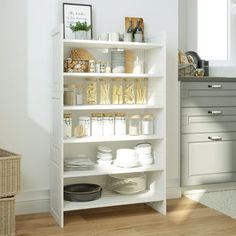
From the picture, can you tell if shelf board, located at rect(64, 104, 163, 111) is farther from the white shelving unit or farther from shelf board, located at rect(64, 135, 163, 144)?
shelf board, located at rect(64, 135, 163, 144)

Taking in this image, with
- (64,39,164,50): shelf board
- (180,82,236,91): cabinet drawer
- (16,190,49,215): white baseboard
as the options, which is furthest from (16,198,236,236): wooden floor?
(64,39,164,50): shelf board

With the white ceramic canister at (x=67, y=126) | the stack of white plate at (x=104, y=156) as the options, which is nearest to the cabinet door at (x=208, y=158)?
the stack of white plate at (x=104, y=156)

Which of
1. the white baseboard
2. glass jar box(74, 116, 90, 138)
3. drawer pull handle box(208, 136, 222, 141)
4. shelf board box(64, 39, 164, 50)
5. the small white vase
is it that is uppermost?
the small white vase

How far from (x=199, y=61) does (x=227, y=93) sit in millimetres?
515

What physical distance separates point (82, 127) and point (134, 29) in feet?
2.92

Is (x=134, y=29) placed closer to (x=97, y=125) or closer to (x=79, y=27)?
(x=79, y=27)

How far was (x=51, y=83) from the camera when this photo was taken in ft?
10.8

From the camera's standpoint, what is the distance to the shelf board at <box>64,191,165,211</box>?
3104 millimetres

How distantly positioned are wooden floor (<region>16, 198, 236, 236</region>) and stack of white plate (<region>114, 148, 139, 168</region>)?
386 millimetres

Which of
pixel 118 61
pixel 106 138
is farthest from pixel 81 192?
pixel 118 61

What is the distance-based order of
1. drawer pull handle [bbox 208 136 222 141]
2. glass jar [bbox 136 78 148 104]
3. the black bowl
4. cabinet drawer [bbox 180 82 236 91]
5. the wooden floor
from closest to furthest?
the wooden floor → the black bowl → glass jar [bbox 136 78 148 104] → cabinet drawer [bbox 180 82 236 91] → drawer pull handle [bbox 208 136 222 141]

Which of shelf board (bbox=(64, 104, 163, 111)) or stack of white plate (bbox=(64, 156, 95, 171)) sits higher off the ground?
shelf board (bbox=(64, 104, 163, 111))

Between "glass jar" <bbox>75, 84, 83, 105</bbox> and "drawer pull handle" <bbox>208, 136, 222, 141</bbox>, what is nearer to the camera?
"glass jar" <bbox>75, 84, 83, 105</bbox>

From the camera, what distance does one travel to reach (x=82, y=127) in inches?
126
